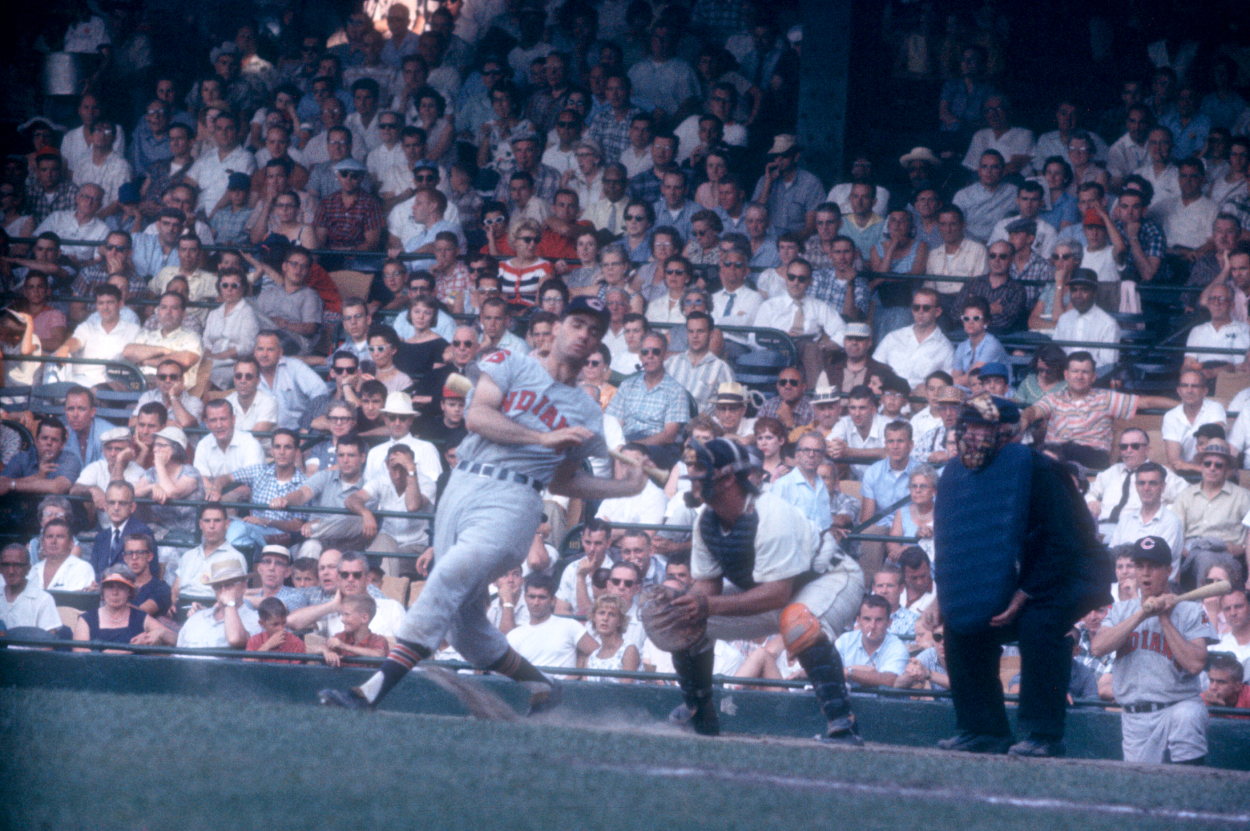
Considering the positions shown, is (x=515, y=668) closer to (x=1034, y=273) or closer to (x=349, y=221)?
(x=1034, y=273)

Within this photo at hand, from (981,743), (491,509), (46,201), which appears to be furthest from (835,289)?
(46,201)

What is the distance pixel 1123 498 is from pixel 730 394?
2.58 m

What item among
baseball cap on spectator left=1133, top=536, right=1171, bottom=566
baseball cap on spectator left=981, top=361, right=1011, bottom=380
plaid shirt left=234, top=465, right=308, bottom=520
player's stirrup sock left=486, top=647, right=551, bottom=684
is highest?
baseball cap on spectator left=981, top=361, right=1011, bottom=380

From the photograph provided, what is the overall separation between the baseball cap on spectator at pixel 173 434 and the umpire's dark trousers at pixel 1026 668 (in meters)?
5.90

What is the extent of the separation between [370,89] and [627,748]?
9.37 metres

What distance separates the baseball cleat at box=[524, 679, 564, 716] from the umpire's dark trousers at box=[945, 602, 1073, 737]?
1.74 meters

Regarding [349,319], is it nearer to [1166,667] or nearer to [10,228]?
[10,228]

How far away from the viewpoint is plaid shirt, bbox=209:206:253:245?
12.0m

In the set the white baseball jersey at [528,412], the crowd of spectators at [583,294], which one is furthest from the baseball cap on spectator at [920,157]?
the white baseball jersey at [528,412]

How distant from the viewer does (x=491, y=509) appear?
553cm

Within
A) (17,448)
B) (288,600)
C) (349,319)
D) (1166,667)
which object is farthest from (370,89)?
(1166,667)

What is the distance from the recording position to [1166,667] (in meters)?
6.72

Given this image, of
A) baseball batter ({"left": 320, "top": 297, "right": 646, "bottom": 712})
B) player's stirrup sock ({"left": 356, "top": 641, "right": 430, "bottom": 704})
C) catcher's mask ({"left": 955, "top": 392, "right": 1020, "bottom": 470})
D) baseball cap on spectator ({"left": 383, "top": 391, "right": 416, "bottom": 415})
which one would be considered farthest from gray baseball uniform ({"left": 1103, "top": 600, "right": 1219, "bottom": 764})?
baseball cap on spectator ({"left": 383, "top": 391, "right": 416, "bottom": 415})

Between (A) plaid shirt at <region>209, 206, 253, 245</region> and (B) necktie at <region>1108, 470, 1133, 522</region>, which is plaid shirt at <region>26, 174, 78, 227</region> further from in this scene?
(B) necktie at <region>1108, 470, 1133, 522</region>
